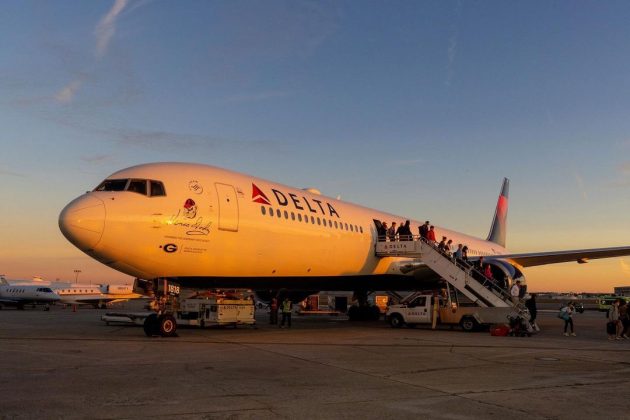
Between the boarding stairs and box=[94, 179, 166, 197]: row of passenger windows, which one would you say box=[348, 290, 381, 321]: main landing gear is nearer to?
the boarding stairs

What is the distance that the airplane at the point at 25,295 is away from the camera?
52812 millimetres

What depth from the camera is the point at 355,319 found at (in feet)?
95.4

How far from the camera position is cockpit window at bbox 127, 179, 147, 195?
1463cm

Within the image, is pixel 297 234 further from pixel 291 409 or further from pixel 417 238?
pixel 291 409

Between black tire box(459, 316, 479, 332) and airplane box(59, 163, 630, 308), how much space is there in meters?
3.48

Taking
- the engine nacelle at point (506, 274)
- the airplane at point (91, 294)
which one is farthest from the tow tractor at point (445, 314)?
the airplane at point (91, 294)

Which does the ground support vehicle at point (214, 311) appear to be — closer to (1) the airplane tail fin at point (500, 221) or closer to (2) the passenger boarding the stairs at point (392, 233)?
(2) the passenger boarding the stairs at point (392, 233)

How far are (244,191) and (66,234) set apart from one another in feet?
17.1

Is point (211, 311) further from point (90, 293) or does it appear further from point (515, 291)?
point (90, 293)

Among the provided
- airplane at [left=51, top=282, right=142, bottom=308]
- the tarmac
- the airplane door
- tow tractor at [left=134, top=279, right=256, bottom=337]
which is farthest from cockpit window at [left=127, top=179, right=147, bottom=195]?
airplane at [left=51, top=282, right=142, bottom=308]

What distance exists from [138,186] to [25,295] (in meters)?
45.1

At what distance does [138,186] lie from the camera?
48.3 feet

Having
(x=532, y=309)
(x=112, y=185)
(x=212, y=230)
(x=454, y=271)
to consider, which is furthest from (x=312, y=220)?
(x=532, y=309)

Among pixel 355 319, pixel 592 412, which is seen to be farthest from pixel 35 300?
pixel 592 412
